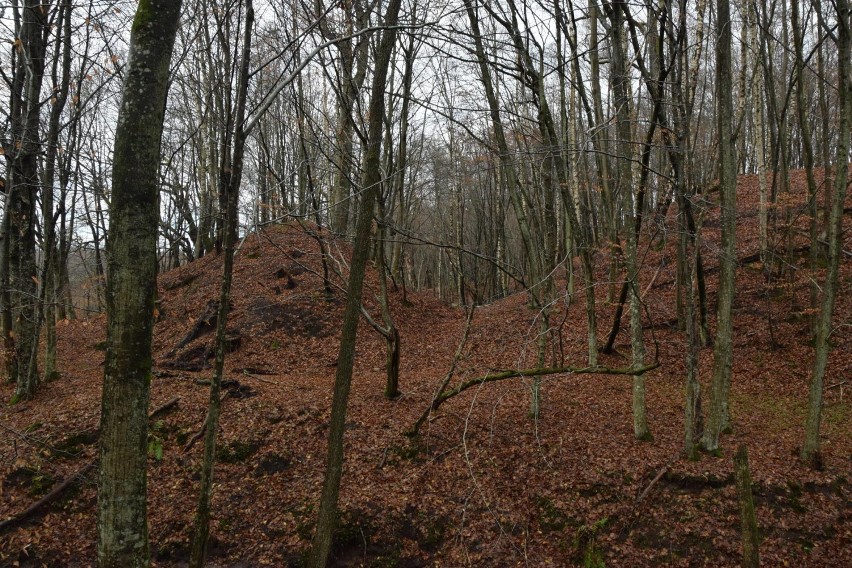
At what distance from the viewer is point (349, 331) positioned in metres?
4.61

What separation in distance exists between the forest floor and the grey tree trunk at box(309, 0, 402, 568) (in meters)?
1.22

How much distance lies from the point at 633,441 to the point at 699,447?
32.5 inches

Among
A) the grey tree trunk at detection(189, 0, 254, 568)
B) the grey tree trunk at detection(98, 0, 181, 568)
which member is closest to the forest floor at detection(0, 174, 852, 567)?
the grey tree trunk at detection(189, 0, 254, 568)

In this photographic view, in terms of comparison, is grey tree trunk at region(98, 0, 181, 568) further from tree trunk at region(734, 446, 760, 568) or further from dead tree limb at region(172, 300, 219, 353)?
dead tree limb at region(172, 300, 219, 353)

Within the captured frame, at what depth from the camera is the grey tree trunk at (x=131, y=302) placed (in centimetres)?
298

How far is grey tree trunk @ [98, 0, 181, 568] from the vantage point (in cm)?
298

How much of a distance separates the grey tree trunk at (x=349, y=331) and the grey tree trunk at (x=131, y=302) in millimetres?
1689

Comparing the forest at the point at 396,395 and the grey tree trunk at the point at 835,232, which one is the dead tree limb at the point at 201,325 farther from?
the grey tree trunk at the point at 835,232

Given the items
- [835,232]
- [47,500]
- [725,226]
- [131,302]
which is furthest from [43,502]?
[835,232]

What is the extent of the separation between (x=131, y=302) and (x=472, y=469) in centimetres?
482

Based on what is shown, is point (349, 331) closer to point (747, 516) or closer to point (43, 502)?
point (747, 516)

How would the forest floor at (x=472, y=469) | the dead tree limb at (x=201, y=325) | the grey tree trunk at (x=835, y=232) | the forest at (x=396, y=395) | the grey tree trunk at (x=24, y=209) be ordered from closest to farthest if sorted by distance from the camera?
the forest at (x=396, y=395)
the forest floor at (x=472, y=469)
the grey tree trunk at (x=835, y=232)
the grey tree trunk at (x=24, y=209)
the dead tree limb at (x=201, y=325)

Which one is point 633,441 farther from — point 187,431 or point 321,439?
point 187,431

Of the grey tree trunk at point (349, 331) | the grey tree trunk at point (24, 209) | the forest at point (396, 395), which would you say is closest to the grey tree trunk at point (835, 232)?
the forest at point (396, 395)
